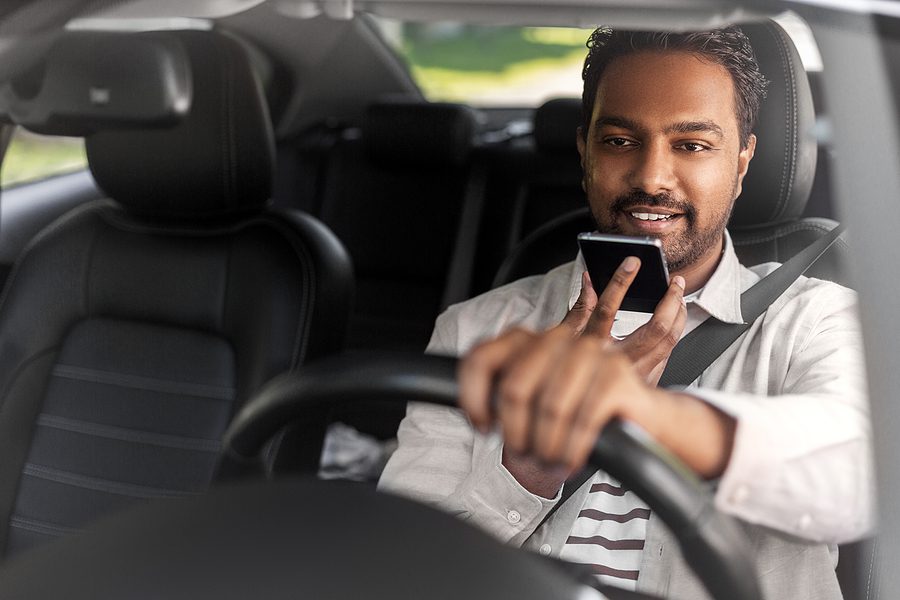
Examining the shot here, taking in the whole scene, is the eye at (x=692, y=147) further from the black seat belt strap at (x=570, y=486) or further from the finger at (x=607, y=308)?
the black seat belt strap at (x=570, y=486)

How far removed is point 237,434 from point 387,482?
1.80ft

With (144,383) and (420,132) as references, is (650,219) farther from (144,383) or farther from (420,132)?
(420,132)

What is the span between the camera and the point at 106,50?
1494 millimetres

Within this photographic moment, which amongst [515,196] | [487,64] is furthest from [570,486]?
[487,64]

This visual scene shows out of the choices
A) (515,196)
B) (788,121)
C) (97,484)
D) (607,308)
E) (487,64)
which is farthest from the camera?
(487,64)

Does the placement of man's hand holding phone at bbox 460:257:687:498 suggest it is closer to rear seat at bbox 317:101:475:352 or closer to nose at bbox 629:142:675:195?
nose at bbox 629:142:675:195

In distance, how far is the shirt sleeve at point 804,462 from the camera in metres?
0.82

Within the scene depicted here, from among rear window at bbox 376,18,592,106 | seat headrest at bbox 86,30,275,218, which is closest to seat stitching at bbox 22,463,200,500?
seat headrest at bbox 86,30,275,218

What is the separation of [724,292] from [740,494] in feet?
1.88

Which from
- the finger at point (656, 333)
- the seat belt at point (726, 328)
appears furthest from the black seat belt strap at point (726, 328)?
the finger at point (656, 333)

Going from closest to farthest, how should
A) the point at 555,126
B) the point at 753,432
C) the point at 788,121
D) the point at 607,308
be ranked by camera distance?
the point at 753,432 < the point at 607,308 < the point at 788,121 < the point at 555,126

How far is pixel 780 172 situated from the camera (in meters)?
1.38

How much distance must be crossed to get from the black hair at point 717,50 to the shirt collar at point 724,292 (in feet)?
0.51

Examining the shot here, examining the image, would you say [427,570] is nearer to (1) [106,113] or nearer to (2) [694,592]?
(2) [694,592]
